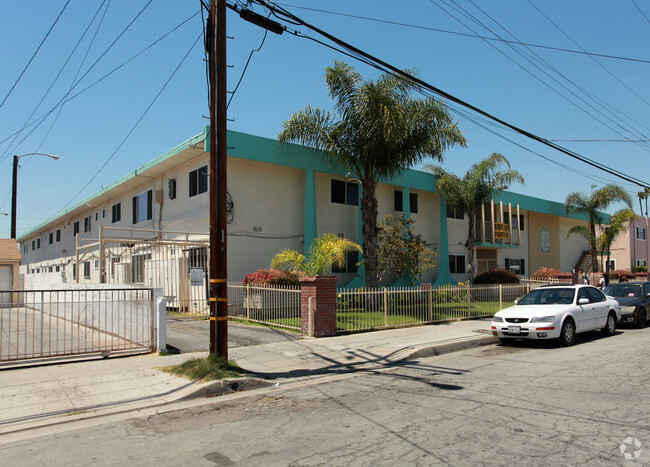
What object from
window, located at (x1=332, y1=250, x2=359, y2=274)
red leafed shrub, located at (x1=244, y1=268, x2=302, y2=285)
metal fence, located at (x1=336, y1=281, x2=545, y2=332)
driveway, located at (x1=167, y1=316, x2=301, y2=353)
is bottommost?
driveway, located at (x1=167, y1=316, x2=301, y2=353)

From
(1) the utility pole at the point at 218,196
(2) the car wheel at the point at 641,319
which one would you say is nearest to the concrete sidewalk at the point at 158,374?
(1) the utility pole at the point at 218,196

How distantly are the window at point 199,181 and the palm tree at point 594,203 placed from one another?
26500mm

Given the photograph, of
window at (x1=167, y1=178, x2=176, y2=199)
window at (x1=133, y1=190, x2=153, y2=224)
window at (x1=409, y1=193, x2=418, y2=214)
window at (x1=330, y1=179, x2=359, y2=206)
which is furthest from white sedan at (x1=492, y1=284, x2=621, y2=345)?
window at (x1=133, y1=190, x2=153, y2=224)

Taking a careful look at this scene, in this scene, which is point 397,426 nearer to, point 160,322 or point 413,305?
point 160,322

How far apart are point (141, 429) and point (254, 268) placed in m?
13.1

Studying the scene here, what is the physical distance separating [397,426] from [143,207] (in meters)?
21.4

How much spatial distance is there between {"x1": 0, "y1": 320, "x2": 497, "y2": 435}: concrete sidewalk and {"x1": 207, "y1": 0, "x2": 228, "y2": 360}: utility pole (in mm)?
1058

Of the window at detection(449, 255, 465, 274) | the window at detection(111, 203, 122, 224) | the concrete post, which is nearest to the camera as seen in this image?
the concrete post

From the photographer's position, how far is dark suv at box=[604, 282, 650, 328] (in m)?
15.3

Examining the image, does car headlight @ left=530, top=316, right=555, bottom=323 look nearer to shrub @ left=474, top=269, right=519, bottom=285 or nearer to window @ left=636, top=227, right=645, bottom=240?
shrub @ left=474, top=269, right=519, bottom=285

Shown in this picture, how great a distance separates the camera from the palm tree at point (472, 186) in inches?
992

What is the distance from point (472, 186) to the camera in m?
25.2

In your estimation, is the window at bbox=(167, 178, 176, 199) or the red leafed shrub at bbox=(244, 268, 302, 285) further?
the window at bbox=(167, 178, 176, 199)

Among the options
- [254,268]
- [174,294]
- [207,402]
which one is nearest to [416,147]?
[254,268]
